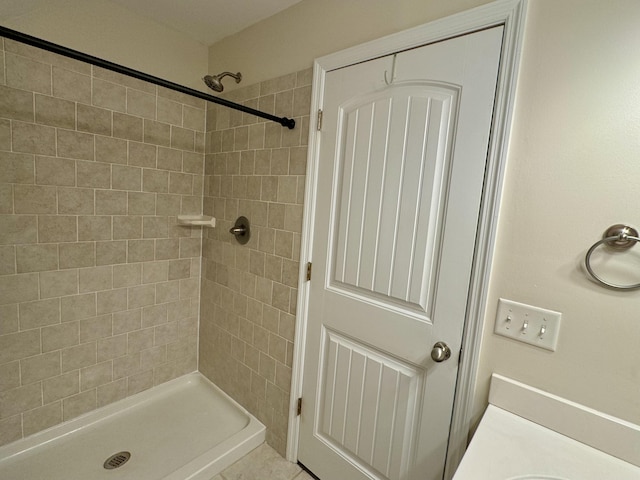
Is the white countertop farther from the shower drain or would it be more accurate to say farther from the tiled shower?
the shower drain

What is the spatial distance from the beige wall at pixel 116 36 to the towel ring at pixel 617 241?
7.22 feet

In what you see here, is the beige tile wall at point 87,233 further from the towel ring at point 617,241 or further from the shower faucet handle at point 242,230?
the towel ring at point 617,241

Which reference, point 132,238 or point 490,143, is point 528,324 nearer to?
point 490,143

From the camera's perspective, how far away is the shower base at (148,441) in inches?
57.0

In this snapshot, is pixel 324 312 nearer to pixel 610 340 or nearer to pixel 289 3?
pixel 610 340

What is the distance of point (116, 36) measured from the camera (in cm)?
160

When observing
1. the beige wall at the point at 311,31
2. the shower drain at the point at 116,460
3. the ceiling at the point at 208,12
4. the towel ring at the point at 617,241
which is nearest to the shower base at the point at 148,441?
the shower drain at the point at 116,460

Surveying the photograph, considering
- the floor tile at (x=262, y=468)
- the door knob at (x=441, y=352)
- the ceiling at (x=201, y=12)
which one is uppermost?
the ceiling at (x=201, y=12)

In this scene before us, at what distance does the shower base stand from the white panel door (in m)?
0.58

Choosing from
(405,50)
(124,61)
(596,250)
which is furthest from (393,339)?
(124,61)

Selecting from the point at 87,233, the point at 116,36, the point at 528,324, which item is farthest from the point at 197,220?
the point at 528,324

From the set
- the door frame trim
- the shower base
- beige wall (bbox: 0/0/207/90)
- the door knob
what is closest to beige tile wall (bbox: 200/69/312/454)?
the shower base

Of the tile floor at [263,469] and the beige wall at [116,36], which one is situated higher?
the beige wall at [116,36]

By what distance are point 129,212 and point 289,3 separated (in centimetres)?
143
